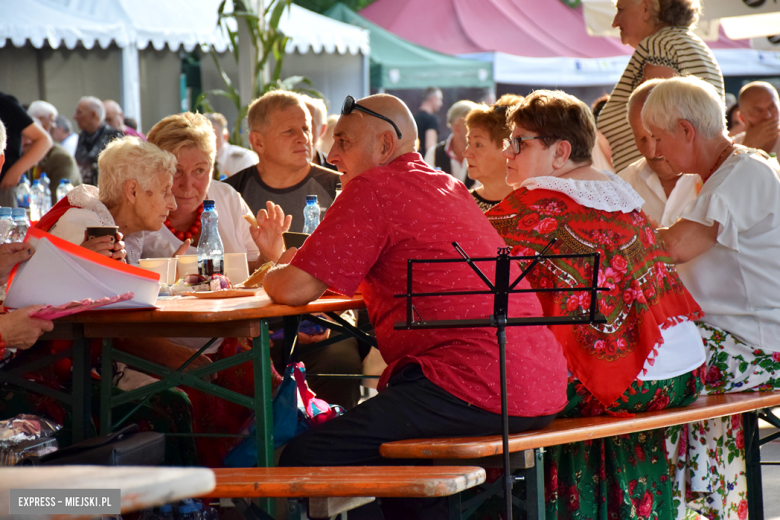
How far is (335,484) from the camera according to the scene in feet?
6.12

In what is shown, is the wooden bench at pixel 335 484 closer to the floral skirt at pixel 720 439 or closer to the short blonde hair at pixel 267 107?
the floral skirt at pixel 720 439

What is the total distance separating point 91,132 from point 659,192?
6217mm

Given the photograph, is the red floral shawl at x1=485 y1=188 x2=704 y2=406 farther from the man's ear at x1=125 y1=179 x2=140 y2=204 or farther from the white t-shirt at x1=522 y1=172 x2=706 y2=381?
the man's ear at x1=125 y1=179 x2=140 y2=204

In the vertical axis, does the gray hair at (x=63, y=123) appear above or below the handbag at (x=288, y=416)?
above

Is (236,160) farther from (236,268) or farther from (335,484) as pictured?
(335,484)

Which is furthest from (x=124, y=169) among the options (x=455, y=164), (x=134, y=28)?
(x=134, y=28)

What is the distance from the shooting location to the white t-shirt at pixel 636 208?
2.54 m

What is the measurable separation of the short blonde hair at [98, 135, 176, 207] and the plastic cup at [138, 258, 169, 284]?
39 cm

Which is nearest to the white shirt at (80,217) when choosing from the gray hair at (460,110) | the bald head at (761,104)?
the gray hair at (460,110)

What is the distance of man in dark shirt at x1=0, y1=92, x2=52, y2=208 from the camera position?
625 cm

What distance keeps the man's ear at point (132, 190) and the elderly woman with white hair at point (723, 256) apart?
6.14 feet

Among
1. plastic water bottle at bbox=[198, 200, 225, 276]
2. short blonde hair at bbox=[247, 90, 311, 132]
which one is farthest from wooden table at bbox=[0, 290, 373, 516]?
short blonde hair at bbox=[247, 90, 311, 132]

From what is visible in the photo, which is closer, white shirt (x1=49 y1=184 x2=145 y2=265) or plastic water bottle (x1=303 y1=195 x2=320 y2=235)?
white shirt (x1=49 y1=184 x2=145 y2=265)

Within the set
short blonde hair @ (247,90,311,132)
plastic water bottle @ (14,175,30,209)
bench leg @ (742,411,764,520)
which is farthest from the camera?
plastic water bottle @ (14,175,30,209)
